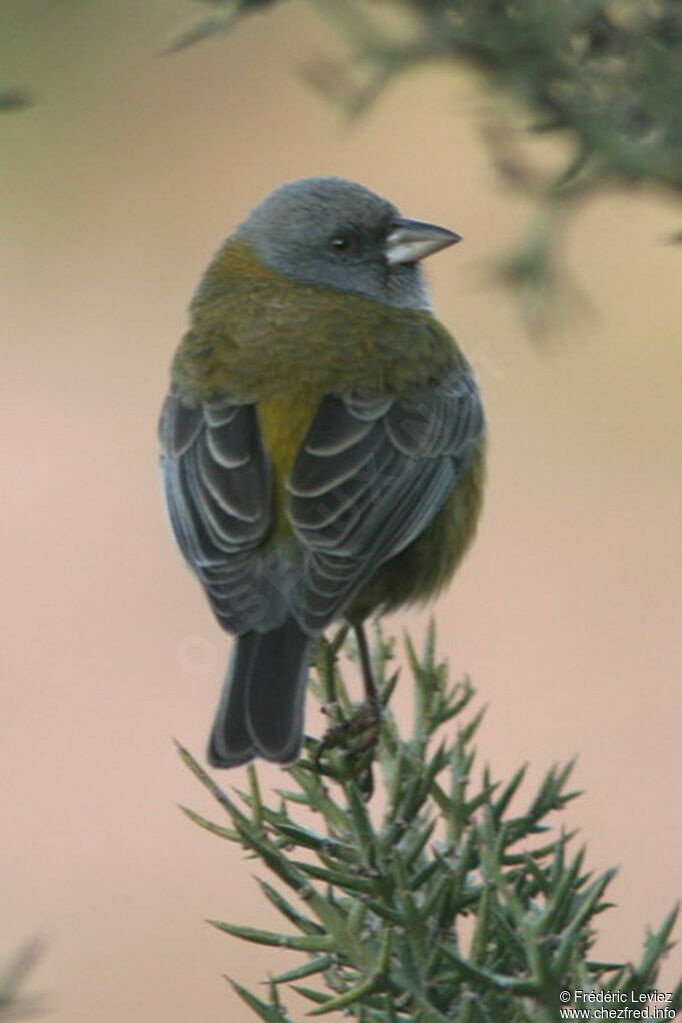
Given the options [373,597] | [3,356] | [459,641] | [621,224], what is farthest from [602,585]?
[373,597]

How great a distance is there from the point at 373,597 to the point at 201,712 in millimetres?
2426

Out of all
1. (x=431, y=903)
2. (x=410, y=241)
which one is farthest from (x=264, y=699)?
(x=410, y=241)

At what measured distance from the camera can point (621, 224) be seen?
5.70 metres

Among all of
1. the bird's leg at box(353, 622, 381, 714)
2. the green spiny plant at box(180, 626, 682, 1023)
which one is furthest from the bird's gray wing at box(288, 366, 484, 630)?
the green spiny plant at box(180, 626, 682, 1023)

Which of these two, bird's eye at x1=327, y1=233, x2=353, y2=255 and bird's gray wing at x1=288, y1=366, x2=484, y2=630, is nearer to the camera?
bird's gray wing at x1=288, y1=366, x2=484, y2=630

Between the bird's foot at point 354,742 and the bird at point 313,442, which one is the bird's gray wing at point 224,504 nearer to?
the bird at point 313,442

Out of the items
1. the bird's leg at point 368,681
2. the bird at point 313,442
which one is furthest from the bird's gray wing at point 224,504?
the bird's leg at point 368,681

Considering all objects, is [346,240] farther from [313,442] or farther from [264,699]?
[264,699]

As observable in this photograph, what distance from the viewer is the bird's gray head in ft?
13.3

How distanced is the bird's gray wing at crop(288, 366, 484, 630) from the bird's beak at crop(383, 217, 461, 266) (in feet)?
1.55

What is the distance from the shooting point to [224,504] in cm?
319

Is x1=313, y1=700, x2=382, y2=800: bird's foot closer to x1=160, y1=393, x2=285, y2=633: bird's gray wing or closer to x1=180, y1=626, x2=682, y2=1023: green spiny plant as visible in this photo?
x1=180, y1=626, x2=682, y2=1023: green spiny plant

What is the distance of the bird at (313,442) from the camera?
297 centimetres

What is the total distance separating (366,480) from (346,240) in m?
0.96
